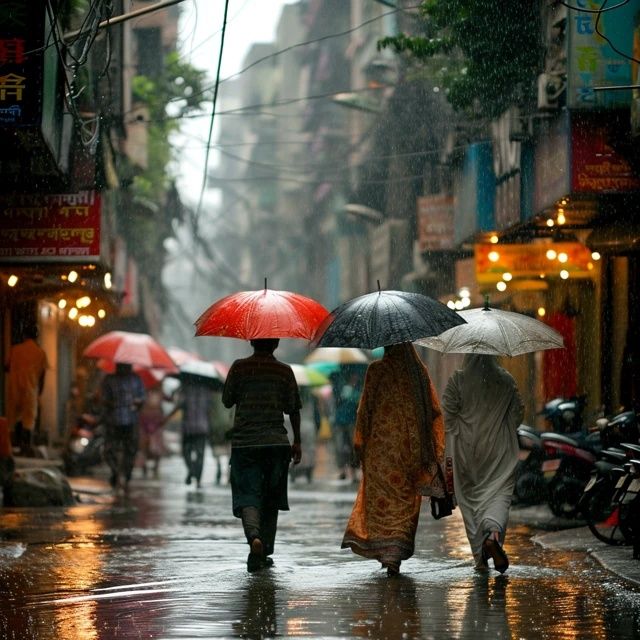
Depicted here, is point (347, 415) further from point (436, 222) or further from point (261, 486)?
point (261, 486)

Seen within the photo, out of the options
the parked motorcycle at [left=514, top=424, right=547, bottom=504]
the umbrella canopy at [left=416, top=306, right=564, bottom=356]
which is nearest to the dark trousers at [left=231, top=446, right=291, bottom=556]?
the umbrella canopy at [left=416, top=306, right=564, bottom=356]

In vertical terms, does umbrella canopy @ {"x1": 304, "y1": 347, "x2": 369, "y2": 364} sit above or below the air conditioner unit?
→ below

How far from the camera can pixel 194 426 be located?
22.2 m

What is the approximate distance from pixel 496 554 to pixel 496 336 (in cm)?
161

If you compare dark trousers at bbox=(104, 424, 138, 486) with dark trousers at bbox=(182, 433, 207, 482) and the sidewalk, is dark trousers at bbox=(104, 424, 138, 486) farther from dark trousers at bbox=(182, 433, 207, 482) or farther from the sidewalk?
the sidewalk

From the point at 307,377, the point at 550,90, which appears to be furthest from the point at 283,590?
the point at 307,377

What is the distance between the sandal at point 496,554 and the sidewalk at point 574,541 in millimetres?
769

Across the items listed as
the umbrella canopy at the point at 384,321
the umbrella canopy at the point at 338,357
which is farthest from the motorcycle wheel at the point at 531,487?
the umbrella canopy at the point at 338,357

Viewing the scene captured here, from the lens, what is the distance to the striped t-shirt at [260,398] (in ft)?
34.9

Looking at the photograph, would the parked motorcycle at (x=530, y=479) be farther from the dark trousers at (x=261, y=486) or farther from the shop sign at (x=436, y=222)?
the shop sign at (x=436, y=222)

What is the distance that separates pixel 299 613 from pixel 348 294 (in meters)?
41.9

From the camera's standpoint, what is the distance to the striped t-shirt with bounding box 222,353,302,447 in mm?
10625

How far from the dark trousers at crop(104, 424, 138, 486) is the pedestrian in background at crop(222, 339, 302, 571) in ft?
31.9

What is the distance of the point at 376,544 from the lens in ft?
32.7
